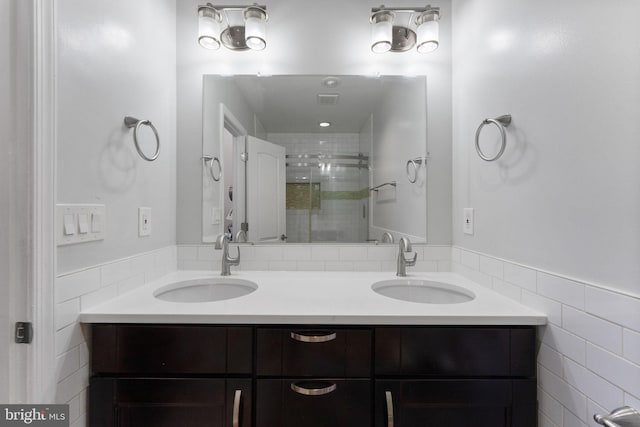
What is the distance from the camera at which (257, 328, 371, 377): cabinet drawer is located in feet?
3.10

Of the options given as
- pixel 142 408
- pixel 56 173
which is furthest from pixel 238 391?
pixel 56 173

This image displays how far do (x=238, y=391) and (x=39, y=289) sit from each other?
2.10 ft

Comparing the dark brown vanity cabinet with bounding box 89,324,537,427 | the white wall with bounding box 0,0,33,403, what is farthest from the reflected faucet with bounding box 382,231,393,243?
the white wall with bounding box 0,0,33,403

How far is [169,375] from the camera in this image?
3.10ft

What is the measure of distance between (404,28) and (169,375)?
1.86 metres

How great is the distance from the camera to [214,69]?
1576 mm

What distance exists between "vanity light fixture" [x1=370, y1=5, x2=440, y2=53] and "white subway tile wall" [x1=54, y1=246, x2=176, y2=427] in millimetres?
1588

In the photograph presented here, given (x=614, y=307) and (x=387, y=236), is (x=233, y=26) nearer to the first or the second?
(x=387, y=236)

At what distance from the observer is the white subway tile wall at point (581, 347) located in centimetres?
→ 67

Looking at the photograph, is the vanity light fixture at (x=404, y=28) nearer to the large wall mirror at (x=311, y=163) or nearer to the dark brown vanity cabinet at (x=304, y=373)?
the large wall mirror at (x=311, y=163)

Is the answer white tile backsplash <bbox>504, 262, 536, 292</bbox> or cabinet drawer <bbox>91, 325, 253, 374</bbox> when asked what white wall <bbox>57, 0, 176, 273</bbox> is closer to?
cabinet drawer <bbox>91, 325, 253, 374</bbox>

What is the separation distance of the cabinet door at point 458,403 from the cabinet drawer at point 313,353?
0.38 ft

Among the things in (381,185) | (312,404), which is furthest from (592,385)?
(381,185)

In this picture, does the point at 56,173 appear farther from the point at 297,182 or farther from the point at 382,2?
the point at 382,2
